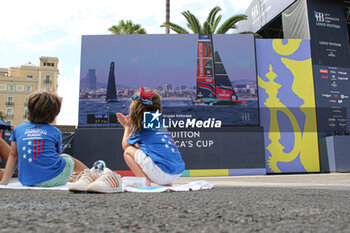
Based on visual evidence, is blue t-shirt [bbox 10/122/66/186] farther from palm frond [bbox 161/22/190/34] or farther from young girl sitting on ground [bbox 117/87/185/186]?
palm frond [bbox 161/22/190/34]

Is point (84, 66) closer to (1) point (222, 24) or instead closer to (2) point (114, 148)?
(2) point (114, 148)

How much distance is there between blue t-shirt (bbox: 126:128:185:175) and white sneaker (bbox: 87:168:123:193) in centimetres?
42

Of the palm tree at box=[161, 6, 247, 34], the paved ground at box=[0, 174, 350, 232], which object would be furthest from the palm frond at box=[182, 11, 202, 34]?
the paved ground at box=[0, 174, 350, 232]

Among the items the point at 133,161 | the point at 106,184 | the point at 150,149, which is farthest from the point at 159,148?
the point at 106,184

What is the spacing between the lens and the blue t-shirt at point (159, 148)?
2.60m

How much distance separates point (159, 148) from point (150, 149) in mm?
82

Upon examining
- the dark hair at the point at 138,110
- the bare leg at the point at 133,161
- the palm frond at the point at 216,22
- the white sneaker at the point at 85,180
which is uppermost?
the palm frond at the point at 216,22

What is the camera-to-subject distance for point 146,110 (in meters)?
2.71

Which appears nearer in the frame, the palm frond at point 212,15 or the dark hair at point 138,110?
the dark hair at point 138,110

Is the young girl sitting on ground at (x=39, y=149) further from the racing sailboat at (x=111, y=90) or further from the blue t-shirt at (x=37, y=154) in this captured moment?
the racing sailboat at (x=111, y=90)

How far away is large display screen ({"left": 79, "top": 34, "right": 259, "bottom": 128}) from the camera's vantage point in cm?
1086

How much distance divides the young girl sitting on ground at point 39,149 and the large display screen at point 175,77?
8.10m

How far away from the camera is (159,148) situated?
2.61 meters

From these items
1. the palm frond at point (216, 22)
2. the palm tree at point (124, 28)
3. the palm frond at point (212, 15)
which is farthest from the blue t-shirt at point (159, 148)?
the palm tree at point (124, 28)
